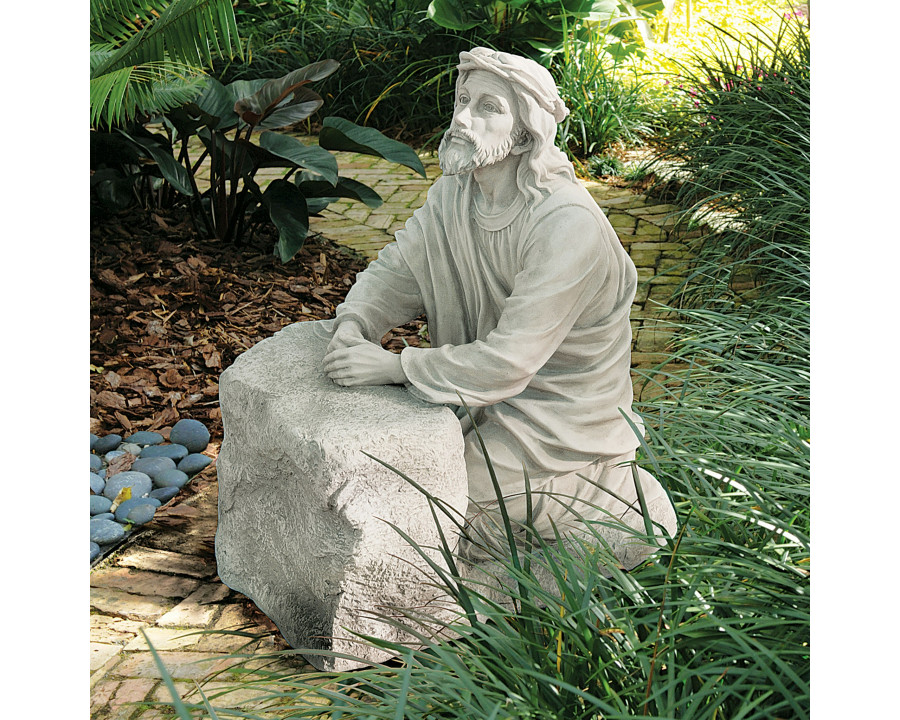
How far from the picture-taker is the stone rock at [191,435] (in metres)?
4.04

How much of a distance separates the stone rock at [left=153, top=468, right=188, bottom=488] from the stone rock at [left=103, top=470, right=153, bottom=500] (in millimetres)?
35

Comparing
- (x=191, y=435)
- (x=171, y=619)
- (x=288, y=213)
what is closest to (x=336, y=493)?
(x=171, y=619)

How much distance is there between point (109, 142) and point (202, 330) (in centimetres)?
130

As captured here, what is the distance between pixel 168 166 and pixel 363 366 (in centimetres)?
313

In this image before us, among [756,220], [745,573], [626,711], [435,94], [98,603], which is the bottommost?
[98,603]

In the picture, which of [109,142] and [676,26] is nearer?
[109,142]

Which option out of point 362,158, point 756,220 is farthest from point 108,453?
point 362,158

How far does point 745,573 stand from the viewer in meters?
2.14

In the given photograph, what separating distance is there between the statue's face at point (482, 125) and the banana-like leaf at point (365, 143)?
286 centimetres

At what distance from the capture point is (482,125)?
2469mm

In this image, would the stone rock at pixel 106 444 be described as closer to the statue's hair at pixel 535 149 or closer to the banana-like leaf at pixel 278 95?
the banana-like leaf at pixel 278 95

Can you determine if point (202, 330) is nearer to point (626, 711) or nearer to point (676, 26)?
point (626, 711)

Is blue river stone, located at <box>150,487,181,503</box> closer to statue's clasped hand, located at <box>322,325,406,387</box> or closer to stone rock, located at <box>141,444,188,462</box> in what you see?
stone rock, located at <box>141,444,188,462</box>

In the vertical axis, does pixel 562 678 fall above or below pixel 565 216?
below
